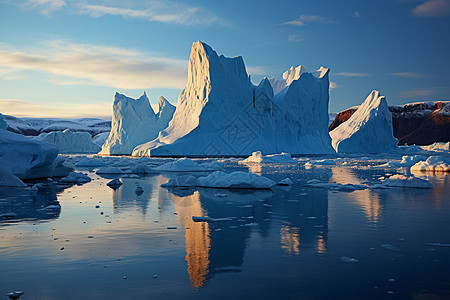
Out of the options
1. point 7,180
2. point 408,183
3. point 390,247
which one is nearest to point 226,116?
point 408,183

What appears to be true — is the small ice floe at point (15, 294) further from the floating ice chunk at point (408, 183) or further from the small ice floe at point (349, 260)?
the floating ice chunk at point (408, 183)

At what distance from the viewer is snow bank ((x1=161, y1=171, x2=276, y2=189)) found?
10.7m

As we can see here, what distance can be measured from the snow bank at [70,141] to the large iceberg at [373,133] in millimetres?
37905

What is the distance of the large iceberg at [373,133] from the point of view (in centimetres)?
4894

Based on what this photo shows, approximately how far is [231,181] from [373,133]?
4258 centimetres

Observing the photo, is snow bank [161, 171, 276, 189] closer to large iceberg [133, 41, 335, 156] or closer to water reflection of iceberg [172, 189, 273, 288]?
water reflection of iceberg [172, 189, 273, 288]

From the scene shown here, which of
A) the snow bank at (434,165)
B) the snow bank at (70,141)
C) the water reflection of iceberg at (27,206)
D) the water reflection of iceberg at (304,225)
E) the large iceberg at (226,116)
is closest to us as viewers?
the water reflection of iceberg at (304,225)

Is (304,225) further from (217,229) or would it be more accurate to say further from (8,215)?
(8,215)

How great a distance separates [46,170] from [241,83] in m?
25.6

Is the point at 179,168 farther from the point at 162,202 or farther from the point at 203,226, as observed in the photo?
the point at 203,226

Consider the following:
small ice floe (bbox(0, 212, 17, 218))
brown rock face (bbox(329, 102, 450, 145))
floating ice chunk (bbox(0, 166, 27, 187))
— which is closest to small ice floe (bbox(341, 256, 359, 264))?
small ice floe (bbox(0, 212, 17, 218))

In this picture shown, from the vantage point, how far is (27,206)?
7.65m

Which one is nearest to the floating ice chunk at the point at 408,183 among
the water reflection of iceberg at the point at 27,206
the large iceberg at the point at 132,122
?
the water reflection of iceberg at the point at 27,206

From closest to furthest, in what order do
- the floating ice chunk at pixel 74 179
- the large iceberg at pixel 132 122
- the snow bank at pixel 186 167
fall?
the floating ice chunk at pixel 74 179 → the snow bank at pixel 186 167 → the large iceberg at pixel 132 122
